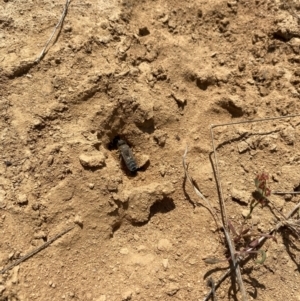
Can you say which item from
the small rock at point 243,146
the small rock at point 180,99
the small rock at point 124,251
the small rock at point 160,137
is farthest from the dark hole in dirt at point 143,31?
the small rock at point 124,251

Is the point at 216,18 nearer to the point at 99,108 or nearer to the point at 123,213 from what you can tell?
the point at 99,108

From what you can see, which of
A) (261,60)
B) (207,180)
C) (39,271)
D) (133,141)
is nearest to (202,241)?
(207,180)

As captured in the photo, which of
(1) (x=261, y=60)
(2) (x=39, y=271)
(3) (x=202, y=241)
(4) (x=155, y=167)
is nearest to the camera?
(2) (x=39, y=271)

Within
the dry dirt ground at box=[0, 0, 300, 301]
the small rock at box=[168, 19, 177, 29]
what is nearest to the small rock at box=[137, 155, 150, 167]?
the dry dirt ground at box=[0, 0, 300, 301]

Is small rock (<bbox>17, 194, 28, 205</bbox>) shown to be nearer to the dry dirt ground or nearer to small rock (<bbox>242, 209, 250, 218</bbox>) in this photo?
the dry dirt ground

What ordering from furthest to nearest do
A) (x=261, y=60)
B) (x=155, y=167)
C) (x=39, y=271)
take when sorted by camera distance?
(x=261, y=60), (x=155, y=167), (x=39, y=271)

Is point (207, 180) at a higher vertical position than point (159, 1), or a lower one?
lower

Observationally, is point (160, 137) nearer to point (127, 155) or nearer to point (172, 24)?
point (127, 155)
